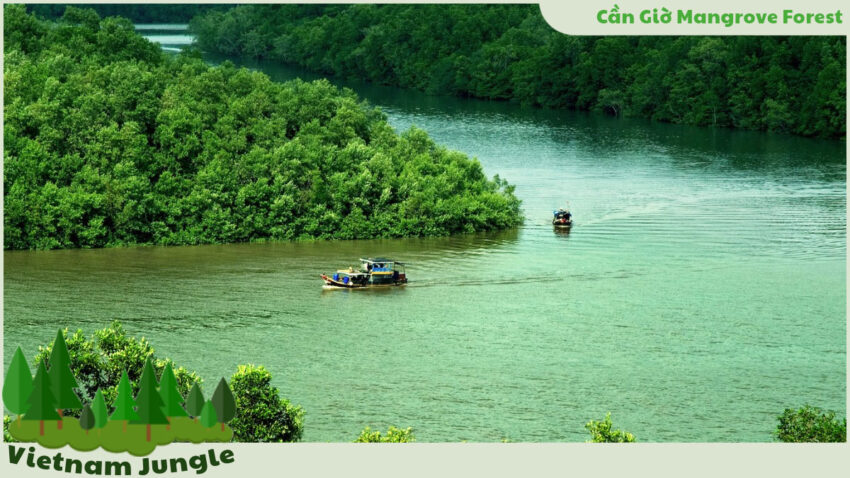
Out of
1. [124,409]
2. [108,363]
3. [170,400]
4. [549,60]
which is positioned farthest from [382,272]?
[549,60]

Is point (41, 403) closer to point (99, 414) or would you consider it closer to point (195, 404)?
point (99, 414)

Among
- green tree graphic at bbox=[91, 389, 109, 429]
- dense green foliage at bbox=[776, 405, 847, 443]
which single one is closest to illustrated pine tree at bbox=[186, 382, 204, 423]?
green tree graphic at bbox=[91, 389, 109, 429]

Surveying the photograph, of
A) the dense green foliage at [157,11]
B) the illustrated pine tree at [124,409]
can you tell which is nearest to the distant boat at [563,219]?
the illustrated pine tree at [124,409]

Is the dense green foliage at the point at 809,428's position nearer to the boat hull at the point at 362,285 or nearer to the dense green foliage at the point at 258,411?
the dense green foliage at the point at 258,411

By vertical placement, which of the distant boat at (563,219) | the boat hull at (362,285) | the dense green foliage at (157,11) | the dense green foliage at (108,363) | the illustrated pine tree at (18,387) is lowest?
the dense green foliage at (108,363)

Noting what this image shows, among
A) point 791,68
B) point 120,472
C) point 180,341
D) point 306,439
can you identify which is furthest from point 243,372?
point 791,68

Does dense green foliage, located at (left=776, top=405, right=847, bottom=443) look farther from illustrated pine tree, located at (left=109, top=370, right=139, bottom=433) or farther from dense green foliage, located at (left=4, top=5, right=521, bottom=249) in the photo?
dense green foliage, located at (left=4, top=5, right=521, bottom=249)
